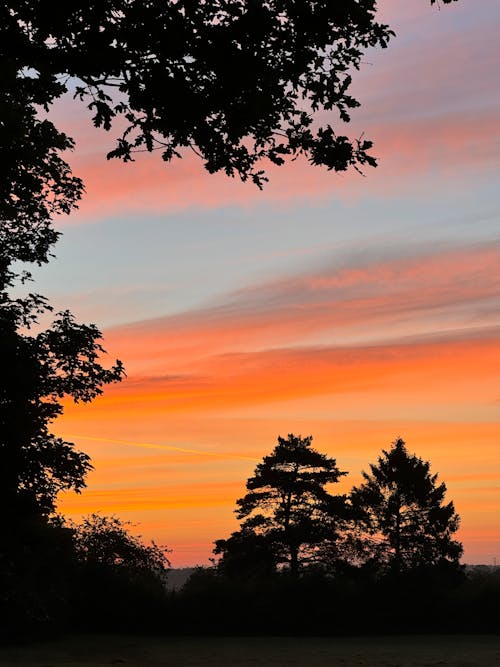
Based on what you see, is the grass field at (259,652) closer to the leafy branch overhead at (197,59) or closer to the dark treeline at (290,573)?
the dark treeline at (290,573)

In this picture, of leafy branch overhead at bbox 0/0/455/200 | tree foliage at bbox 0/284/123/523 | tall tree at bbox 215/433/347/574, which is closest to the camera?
leafy branch overhead at bbox 0/0/455/200

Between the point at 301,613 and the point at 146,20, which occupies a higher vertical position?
the point at 146,20

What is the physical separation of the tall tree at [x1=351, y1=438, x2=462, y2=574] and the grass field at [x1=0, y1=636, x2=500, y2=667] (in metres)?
19.4

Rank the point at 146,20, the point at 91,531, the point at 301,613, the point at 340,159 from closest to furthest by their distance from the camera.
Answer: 1. the point at 146,20
2. the point at 340,159
3. the point at 301,613
4. the point at 91,531

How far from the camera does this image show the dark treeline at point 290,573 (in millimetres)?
44250

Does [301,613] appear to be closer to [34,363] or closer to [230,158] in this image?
[34,363]

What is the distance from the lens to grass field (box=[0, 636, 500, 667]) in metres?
38.2

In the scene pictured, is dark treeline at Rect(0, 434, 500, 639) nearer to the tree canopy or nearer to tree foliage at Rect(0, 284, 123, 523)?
tree foliage at Rect(0, 284, 123, 523)

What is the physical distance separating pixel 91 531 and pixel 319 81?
2134 inches

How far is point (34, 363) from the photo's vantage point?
27.8 meters

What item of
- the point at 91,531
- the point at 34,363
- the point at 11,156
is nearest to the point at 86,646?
the point at 91,531

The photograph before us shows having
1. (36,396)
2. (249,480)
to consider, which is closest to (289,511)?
(249,480)

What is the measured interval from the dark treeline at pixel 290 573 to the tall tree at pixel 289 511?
0.09 meters

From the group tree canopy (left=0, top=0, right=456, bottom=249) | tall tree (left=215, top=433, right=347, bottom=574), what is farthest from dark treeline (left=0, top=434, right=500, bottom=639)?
tree canopy (left=0, top=0, right=456, bottom=249)
